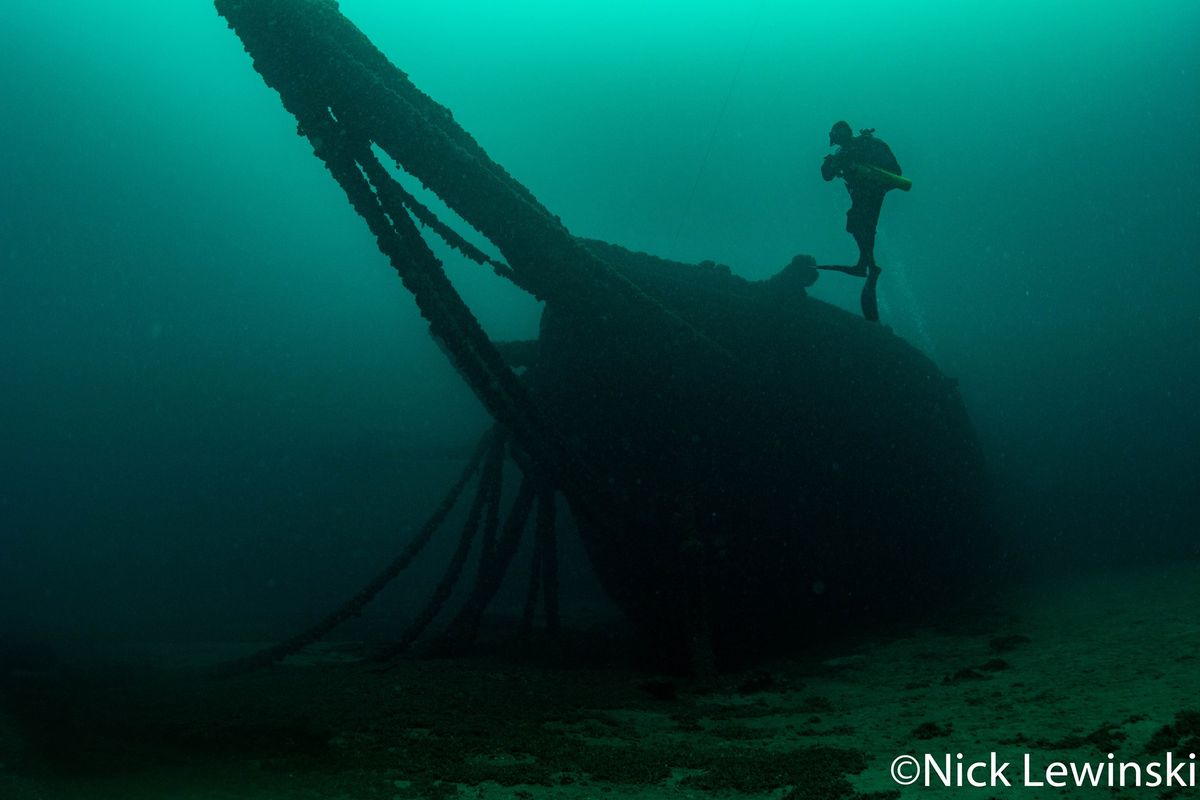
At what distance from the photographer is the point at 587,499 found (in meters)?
6.03

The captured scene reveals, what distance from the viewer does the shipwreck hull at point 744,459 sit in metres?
6.45

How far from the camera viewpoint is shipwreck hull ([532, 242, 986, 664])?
6.45 m

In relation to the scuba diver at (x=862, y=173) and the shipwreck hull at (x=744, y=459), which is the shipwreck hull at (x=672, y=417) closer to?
the shipwreck hull at (x=744, y=459)

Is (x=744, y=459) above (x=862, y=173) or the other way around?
the other way around

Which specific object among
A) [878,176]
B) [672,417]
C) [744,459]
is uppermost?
[878,176]

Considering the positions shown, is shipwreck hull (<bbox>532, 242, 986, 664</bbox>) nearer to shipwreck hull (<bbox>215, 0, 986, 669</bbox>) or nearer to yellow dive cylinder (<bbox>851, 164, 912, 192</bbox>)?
shipwreck hull (<bbox>215, 0, 986, 669</bbox>)

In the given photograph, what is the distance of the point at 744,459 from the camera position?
690 centimetres

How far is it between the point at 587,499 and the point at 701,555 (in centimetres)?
125

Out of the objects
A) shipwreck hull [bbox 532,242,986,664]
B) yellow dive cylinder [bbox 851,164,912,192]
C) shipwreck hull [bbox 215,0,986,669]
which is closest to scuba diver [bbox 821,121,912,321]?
yellow dive cylinder [bbox 851,164,912,192]

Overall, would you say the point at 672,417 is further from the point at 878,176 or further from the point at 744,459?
the point at 878,176

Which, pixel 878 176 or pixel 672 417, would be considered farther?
pixel 878 176

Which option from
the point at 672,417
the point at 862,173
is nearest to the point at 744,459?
the point at 672,417

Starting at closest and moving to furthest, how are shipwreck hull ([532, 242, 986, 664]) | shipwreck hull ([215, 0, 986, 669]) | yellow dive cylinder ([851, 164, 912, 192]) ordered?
shipwreck hull ([215, 0, 986, 669]), shipwreck hull ([532, 242, 986, 664]), yellow dive cylinder ([851, 164, 912, 192])

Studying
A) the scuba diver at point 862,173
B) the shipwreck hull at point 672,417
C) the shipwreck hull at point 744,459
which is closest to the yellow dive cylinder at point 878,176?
the scuba diver at point 862,173
